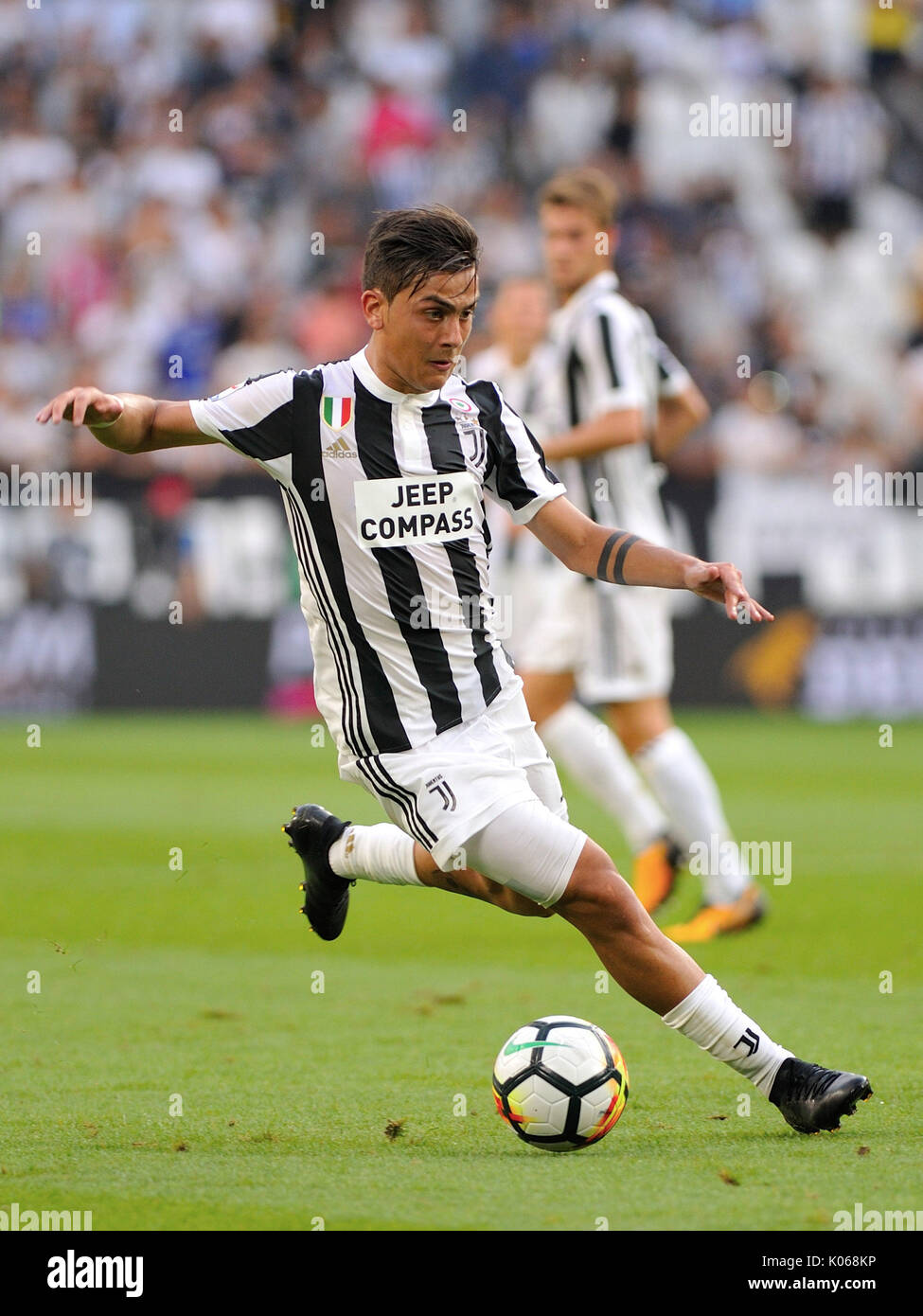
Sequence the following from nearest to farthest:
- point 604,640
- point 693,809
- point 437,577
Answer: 1. point 437,577
2. point 693,809
3. point 604,640

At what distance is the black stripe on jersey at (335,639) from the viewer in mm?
4672

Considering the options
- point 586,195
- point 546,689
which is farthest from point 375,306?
point 546,689

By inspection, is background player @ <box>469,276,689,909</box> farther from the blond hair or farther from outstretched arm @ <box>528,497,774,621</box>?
outstretched arm @ <box>528,497,774,621</box>

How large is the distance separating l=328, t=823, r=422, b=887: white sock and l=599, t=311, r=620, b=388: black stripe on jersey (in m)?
Answer: 2.78

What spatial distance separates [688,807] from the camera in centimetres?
770

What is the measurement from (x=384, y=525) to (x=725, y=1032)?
1.45 m

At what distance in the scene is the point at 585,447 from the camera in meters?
7.66

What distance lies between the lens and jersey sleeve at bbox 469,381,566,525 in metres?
4.74

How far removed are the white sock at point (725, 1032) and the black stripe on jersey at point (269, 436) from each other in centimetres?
162

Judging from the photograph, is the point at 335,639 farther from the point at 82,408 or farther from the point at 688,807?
the point at 688,807

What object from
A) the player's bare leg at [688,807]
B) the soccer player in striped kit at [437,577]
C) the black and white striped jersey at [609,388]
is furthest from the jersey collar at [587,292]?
the soccer player in striped kit at [437,577]

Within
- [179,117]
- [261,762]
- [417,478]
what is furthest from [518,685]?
[179,117]
